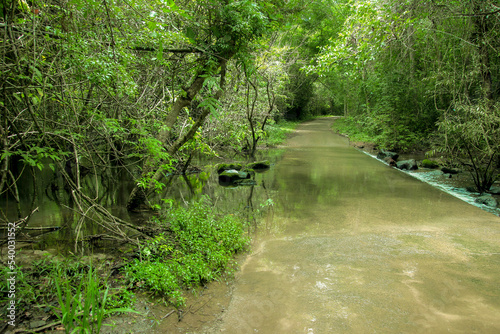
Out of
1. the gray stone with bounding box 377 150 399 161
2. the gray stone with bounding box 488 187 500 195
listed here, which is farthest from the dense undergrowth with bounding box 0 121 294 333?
the gray stone with bounding box 377 150 399 161

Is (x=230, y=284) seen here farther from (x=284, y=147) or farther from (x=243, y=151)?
Result: (x=284, y=147)

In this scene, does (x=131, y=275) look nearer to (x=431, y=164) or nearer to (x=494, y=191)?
(x=494, y=191)

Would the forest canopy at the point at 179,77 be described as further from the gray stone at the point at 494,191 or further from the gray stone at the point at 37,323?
the gray stone at the point at 37,323

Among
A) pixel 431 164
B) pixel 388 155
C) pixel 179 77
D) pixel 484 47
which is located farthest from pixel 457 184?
pixel 179 77

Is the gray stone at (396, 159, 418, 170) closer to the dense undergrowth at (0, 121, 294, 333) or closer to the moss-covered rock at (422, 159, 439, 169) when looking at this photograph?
the moss-covered rock at (422, 159, 439, 169)

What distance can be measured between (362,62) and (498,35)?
3.37 metres

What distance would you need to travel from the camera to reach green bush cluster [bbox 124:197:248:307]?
10.9ft

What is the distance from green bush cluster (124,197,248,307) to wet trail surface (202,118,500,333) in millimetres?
349

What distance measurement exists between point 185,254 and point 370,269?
2351 millimetres

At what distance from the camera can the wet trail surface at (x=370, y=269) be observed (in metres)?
3.10

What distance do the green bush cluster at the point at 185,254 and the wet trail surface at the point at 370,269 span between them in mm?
349

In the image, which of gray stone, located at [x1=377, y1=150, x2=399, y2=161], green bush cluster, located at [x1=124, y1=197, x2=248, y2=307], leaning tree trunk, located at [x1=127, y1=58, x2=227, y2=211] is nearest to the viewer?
green bush cluster, located at [x1=124, y1=197, x2=248, y2=307]

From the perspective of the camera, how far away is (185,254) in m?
4.00

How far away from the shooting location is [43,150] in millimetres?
3283
